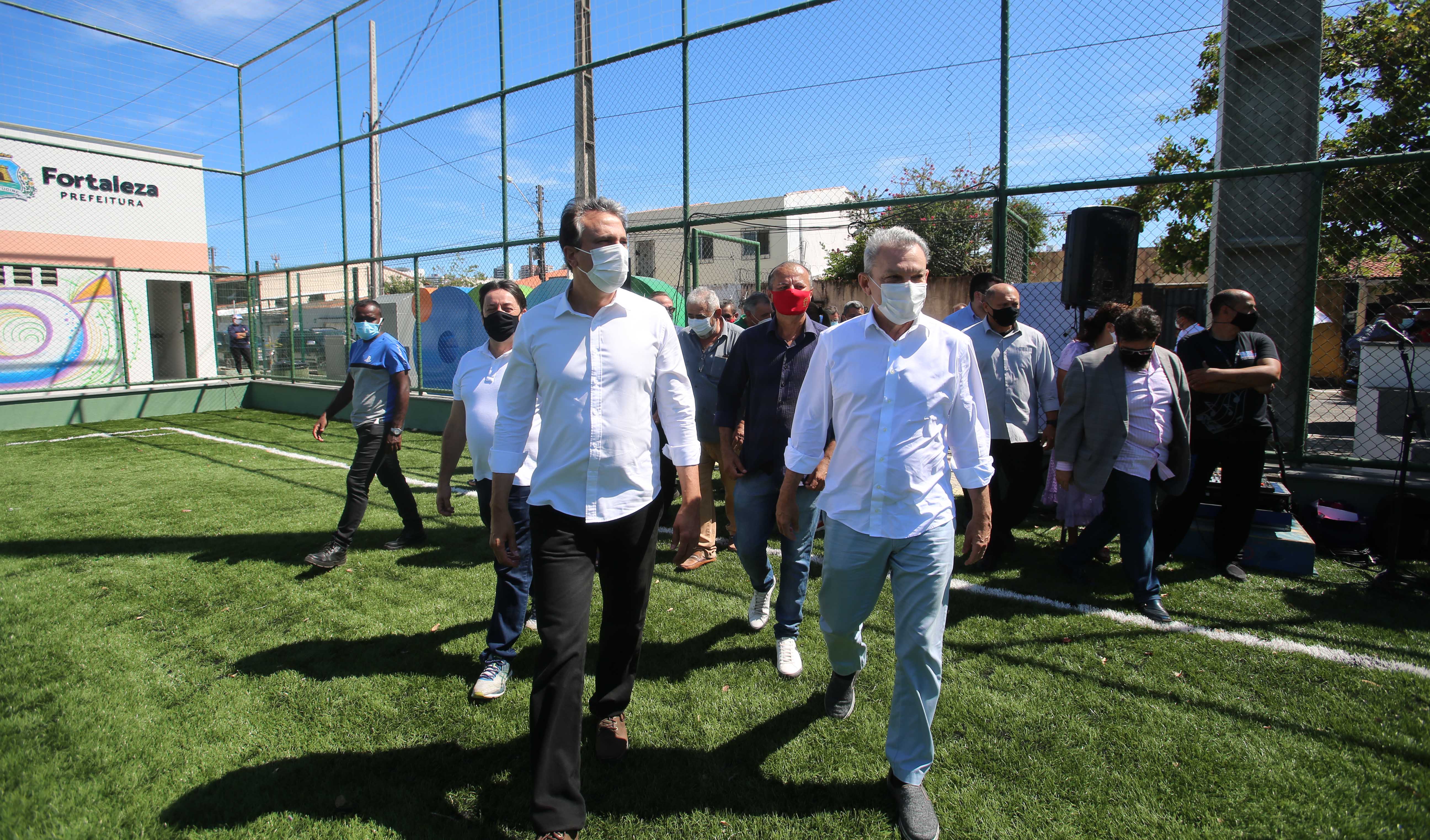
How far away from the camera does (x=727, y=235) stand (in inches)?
376

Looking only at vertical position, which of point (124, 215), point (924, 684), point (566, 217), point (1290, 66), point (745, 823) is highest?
point (124, 215)

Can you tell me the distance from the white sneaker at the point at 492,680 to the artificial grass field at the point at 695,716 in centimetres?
7

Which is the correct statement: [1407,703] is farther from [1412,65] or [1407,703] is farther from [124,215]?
[124,215]

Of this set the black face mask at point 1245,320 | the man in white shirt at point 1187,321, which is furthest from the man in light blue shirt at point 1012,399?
the man in white shirt at point 1187,321

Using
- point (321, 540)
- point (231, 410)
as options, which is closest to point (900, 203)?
point (321, 540)

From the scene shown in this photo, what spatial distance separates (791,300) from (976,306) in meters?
2.52

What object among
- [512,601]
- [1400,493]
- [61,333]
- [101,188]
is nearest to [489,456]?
[512,601]

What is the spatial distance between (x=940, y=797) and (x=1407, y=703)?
2.30 m

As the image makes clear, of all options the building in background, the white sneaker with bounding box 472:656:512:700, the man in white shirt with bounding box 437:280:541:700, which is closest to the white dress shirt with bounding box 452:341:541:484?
the man in white shirt with bounding box 437:280:541:700

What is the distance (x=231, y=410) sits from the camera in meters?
15.2

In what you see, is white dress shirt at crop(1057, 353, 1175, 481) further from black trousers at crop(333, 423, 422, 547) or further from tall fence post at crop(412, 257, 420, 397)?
tall fence post at crop(412, 257, 420, 397)

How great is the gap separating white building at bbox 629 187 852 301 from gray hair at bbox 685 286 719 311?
5.99 feet

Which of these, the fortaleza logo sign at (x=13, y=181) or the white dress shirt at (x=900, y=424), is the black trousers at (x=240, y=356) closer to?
the fortaleza logo sign at (x=13, y=181)

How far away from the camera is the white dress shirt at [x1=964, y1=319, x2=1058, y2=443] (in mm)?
4824
